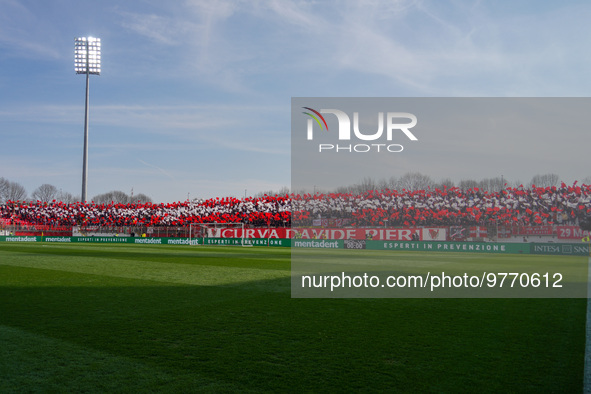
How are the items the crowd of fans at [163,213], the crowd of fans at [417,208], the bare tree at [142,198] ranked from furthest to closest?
the bare tree at [142,198]
the crowd of fans at [163,213]
the crowd of fans at [417,208]

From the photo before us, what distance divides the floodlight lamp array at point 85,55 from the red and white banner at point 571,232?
180ft

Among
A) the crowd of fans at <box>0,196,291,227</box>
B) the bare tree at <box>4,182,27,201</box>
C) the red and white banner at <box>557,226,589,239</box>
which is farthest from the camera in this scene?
the bare tree at <box>4,182,27,201</box>

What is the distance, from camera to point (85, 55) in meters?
61.4

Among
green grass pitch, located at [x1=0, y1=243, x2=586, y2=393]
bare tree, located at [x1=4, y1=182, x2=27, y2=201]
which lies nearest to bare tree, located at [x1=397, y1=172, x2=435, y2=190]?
green grass pitch, located at [x1=0, y1=243, x2=586, y2=393]

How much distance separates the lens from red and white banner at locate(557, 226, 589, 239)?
3086 centimetres

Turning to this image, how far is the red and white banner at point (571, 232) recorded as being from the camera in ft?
101

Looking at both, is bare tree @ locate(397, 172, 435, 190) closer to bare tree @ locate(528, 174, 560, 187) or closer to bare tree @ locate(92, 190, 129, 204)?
bare tree @ locate(528, 174, 560, 187)

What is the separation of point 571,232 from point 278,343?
30786 millimetres

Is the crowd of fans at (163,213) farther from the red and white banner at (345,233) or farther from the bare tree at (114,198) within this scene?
the bare tree at (114,198)

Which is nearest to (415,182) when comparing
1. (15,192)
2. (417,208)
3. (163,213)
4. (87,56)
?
(417,208)

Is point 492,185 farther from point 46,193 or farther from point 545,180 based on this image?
point 46,193

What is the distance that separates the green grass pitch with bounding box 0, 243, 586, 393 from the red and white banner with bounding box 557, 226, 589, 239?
24.2 meters

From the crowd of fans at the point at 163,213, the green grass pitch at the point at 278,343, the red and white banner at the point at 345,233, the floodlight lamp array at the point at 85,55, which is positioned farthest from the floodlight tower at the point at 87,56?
the green grass pitch at the point at 278,343

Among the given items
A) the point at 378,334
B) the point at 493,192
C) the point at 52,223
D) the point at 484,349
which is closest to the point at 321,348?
the point at 378,334
